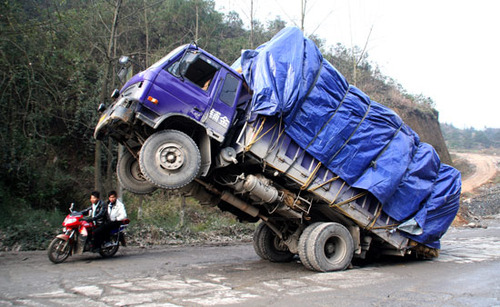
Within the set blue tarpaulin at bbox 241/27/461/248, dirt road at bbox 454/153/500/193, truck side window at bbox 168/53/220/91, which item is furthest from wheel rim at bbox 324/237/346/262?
dirt road at bbox 454/153/500/193

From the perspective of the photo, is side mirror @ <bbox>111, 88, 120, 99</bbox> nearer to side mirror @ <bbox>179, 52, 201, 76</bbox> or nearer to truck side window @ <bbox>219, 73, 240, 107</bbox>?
side mirror @ <bbox>179, 52, 201, 76</bbox>

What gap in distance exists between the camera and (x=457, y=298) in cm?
472

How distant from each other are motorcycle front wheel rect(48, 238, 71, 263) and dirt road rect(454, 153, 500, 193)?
A: 27096 millimetres

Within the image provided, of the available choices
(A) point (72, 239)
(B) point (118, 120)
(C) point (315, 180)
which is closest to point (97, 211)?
(A) point (72, 239)

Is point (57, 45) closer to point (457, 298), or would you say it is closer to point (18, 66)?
point (18, 66)

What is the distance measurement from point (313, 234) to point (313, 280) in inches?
38.0

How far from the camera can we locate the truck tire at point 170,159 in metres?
5.58

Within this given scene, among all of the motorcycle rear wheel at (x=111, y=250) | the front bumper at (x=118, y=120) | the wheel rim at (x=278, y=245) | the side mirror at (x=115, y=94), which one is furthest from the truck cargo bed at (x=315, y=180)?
the motorcycle rear wheel at (x=111, y=250)

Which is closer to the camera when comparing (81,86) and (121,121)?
(121,121)

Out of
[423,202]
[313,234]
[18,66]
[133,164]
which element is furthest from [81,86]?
[423,202]

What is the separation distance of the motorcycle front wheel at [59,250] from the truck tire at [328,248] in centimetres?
430

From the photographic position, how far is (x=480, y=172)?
33.4 m

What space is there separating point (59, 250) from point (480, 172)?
3561 cm

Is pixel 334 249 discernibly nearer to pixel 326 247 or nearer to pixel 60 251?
pixel 326 247
